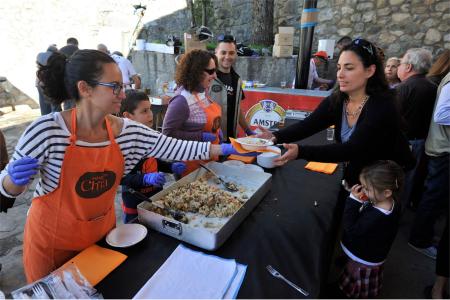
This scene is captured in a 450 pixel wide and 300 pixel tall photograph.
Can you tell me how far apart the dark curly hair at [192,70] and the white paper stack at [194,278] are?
161 cm

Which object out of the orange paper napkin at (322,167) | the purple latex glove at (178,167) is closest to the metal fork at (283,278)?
the purple latex glove at (178,167)

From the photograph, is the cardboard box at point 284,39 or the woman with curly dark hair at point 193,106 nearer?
the woman with curly dark hair at point 193,106

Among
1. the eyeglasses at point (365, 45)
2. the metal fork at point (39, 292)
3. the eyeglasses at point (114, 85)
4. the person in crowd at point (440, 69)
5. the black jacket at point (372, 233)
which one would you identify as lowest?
the black jacket at point (372, 233)

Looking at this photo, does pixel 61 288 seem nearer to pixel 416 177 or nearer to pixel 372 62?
pixel 372 62

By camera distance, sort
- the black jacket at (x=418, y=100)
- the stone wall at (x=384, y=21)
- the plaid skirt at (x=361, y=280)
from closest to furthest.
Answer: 1. the plaid skirt at (x=361, y=280)
2. the black jacket at (x=418, y=100)
3. the stone wall at (x=384, y=21)

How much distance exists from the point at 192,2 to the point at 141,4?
1.86 metres

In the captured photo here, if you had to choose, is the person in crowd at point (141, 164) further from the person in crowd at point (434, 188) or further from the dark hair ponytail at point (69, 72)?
the person in crowd at point (434, 188)

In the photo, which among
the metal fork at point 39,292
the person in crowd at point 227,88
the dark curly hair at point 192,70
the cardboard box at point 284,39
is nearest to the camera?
the metal fork at point 39,292

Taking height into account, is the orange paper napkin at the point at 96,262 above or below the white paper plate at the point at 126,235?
below

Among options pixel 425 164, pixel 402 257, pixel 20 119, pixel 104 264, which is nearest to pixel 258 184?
pixel 104 264

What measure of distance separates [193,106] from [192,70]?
0.34 metres

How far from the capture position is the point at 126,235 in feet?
4.60

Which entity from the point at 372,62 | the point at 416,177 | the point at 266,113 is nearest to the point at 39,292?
the point at 372,62

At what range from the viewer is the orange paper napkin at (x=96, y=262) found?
116 centimetres
